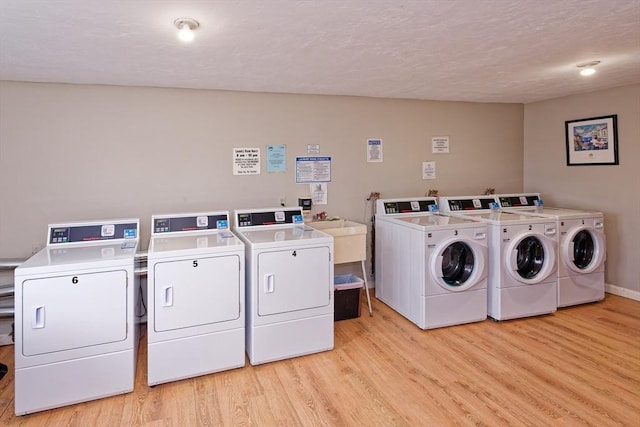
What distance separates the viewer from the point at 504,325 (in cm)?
331

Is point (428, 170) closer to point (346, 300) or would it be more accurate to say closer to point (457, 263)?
point (457, 263)

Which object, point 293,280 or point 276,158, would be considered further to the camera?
point 276,158

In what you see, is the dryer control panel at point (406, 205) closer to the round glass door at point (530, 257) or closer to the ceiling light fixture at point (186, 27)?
the round glass door at point (530, 257)

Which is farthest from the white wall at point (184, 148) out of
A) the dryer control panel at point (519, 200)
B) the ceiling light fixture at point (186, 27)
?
the ceiling light fixture at point (186, 27)

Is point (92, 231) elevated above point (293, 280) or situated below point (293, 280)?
above

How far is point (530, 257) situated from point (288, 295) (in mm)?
2330

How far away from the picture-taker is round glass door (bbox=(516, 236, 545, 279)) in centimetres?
350

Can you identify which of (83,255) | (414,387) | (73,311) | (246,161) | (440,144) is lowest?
(414,387)

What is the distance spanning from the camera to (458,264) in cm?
346

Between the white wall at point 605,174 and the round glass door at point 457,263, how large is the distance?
1843 mm

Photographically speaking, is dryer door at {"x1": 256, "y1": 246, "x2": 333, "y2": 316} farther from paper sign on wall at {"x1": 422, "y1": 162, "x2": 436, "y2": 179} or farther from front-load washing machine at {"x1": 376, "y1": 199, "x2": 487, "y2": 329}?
paper sign on wall at {"x1": 422, "y1": 162, "x2": 436, "y2": 179}

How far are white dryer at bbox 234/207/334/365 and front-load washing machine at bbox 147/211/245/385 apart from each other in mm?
96

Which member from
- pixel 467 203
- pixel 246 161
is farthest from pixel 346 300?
pixel 467 203

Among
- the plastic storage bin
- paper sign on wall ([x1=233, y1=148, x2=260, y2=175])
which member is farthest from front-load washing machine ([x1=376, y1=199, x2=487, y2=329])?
paper sign on wall ([x1=233, y1=148, x2=260, y2=175])
